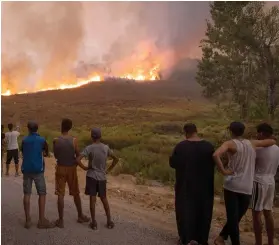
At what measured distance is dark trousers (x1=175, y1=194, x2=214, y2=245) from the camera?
19.9 ft

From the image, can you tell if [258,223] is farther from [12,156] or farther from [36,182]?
[12,156]

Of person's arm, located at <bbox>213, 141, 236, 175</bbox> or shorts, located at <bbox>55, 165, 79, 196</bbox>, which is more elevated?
person's arm, located at <bbox>213, 141, 236, 175</bbox>

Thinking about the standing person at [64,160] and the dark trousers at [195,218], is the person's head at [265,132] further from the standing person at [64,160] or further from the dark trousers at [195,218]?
the standing person at [64,160]

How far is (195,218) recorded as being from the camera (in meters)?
6.12

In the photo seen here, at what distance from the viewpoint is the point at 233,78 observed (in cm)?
2948

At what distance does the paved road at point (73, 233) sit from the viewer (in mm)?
6406

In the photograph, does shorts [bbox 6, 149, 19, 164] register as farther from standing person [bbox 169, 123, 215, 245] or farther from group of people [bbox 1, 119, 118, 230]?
standing person [bbox 169, 123, 215, 245]

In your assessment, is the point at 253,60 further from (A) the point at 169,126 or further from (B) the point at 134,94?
(B) the point at 134,94

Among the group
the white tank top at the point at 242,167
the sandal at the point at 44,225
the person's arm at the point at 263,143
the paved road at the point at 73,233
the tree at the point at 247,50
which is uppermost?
the tree at the point at 247,50

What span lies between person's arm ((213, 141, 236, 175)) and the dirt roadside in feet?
5.66

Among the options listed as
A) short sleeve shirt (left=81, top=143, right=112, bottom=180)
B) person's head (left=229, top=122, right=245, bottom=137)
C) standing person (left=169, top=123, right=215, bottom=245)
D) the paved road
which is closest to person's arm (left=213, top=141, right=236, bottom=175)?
person's head (left=229, top=122, right=245, bottom=137)

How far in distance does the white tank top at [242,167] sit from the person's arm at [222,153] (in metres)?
0.07

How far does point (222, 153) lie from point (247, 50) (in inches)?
771

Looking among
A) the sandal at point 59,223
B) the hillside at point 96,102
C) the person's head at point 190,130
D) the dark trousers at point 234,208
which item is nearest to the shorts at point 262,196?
the dark trousers at point 234,208
